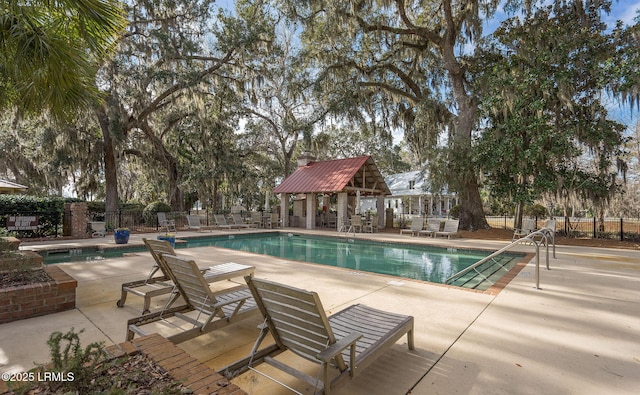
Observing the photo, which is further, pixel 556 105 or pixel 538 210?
pixel 538 210

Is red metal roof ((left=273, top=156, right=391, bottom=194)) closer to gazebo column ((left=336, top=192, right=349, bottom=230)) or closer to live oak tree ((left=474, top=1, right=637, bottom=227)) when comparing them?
gazebo column ((left=336, top=192, right=349, bottom=230))

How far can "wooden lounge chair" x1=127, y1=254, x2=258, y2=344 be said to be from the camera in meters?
2.60

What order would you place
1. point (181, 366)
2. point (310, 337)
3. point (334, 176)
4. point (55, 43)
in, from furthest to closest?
point (334, 176), point (55, 43), point (310, 337), point (181, 366)

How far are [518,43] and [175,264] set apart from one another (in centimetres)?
1511

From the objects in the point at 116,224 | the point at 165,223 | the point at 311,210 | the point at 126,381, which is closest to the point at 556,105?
the point at 311,210

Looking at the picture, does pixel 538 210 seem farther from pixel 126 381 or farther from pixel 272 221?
pixel 126 381

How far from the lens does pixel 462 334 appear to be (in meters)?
3.12

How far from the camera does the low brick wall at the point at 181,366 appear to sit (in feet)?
5.15

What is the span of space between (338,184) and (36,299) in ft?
41.7

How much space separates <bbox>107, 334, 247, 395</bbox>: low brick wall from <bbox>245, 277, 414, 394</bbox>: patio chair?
0.39m

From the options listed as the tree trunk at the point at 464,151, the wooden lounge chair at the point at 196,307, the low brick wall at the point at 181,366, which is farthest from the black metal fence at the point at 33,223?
the tree trunk at the point at 464,151

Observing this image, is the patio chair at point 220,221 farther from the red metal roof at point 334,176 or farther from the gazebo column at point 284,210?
the red metal roof at point 334,176

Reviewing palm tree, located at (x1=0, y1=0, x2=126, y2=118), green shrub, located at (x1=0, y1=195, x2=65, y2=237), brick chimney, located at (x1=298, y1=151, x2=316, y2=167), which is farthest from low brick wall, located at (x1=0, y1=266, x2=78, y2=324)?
brick chimney, located at (x1=298, y1=151, x2=316, y2=167)

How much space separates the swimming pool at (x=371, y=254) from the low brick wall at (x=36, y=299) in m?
4.98
